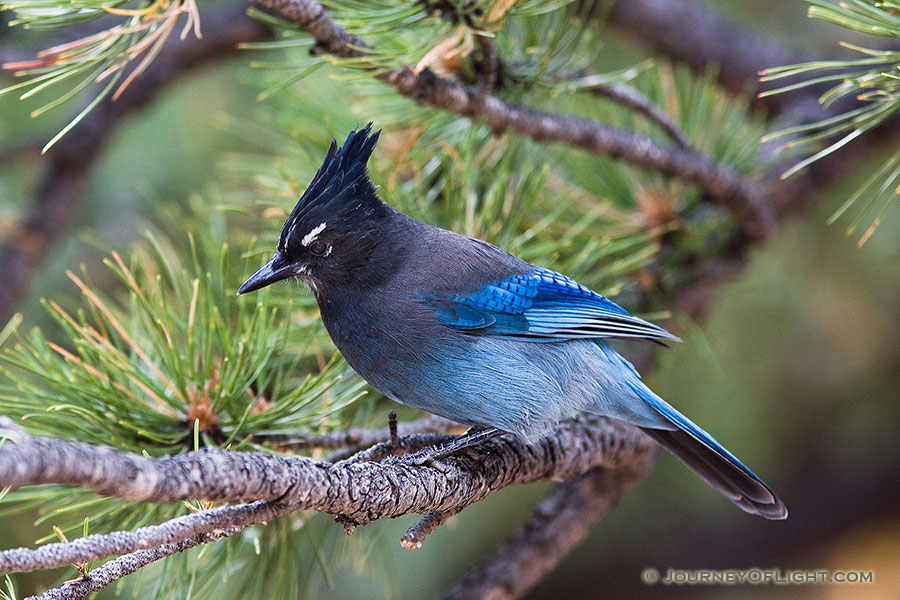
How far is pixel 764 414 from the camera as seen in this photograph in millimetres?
3502

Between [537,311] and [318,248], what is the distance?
54 cm

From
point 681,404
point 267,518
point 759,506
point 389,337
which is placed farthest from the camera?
point 681,404

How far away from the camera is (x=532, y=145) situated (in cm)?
254

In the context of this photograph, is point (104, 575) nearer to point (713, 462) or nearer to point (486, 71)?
point (486, 71)

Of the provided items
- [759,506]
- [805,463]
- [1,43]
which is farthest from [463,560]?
[1,43]

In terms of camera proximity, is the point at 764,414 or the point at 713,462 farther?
the point at 764,414

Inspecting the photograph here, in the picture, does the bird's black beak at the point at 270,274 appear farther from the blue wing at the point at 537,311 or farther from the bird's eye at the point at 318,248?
the blue wing at the point at 537,311

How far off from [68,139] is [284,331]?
1.63 meters

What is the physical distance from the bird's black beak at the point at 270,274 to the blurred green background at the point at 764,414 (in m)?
1.42

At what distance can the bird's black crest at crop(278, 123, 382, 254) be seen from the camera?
1.94 m

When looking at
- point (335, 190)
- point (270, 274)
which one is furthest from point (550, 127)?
point (270, 274)

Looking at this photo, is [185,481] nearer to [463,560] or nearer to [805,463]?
[463,560]

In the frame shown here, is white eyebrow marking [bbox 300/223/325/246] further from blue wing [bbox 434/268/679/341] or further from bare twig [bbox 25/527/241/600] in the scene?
bare twig [bbox 25/527/241/600]

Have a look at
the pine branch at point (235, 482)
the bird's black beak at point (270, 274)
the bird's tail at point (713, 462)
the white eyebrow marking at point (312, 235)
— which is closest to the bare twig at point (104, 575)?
the pine branch at point (235, 482)
